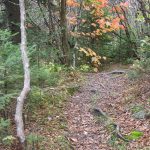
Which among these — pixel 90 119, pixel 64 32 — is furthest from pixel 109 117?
pixel 64 32

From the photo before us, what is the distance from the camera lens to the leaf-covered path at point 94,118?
7512 millimetres

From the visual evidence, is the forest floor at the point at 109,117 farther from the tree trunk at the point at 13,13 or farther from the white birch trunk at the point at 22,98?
the tree trunk at the point at 13,13

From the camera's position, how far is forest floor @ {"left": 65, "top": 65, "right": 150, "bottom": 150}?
736 centimetres

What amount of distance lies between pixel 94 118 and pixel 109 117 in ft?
1.42

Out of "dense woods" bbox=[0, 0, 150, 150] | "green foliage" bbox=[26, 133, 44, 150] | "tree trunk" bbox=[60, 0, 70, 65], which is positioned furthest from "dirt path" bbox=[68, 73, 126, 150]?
"tree trunk" bbox=[60, 0, 70, 65]

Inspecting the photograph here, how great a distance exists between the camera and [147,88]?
9.71m

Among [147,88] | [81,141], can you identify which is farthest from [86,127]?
Answer: [147,88]

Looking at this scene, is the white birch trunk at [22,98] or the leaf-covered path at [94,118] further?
the leaf-covered path at [94,118]

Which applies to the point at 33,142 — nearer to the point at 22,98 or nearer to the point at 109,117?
the point at 22,98

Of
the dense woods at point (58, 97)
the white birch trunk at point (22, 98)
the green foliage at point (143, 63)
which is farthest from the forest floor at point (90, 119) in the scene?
the white birch trunk at point (22, 98)

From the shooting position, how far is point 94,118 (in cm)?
902

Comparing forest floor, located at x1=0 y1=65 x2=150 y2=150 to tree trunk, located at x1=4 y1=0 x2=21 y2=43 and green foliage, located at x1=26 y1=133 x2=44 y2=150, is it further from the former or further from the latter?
tree trunk, located at x1=4 y1=0 x2=21 y2=43

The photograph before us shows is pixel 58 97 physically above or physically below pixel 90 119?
above

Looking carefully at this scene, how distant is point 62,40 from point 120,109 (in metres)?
6.03
